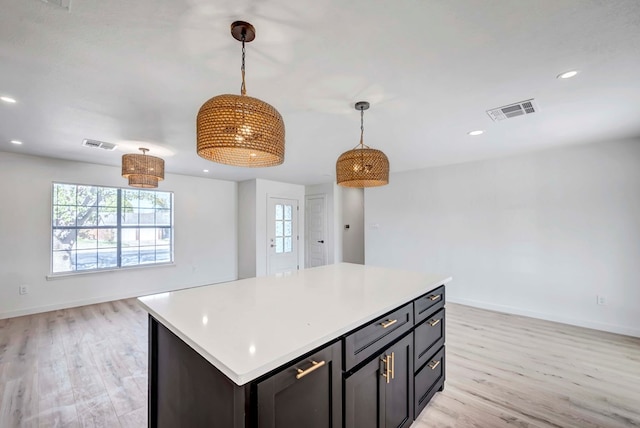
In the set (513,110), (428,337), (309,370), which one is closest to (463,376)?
(428,337)

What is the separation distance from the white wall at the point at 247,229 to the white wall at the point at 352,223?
2.22 meters

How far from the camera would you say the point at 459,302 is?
14.5 ft

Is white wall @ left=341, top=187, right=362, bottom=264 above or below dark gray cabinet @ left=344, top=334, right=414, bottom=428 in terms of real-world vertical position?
above

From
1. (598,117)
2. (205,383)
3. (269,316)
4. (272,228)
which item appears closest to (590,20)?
(598,117)

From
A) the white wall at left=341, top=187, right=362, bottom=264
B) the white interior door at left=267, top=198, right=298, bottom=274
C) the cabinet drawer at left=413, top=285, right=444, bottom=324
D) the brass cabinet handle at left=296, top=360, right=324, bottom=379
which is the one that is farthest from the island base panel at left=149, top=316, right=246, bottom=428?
the white wall at left=341, top=187, right=362, bottom=264

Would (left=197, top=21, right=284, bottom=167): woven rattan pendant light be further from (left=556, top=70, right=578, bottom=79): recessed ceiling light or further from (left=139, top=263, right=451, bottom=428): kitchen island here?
(left=556, top=70, right=578, bottom=79): recessed ceiling light

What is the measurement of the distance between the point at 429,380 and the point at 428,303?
55 cm

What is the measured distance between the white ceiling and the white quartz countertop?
1.41m

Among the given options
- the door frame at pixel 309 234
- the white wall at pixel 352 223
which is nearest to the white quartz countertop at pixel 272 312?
the door frame at pixel 309 234

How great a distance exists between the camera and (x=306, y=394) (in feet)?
3.41

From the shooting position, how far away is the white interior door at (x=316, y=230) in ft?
21.5

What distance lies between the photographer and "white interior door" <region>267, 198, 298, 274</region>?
6.16 m

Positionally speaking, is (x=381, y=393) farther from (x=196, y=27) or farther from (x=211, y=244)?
(x=211, y=244)

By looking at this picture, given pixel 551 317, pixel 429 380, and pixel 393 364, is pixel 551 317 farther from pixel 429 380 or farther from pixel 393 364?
pixel 393 364
